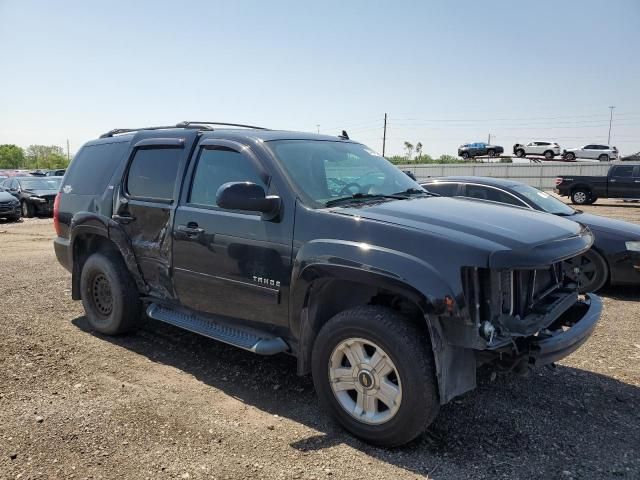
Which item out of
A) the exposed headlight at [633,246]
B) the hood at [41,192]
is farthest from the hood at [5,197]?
the exposed headlight at [633,246]

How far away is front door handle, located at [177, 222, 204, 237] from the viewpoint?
4055mm

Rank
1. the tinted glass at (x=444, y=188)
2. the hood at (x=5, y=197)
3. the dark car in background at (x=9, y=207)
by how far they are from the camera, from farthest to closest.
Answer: the hood at (x=5, y=197), the dark car in background at (x=9, y=207), the tinted glass at (x=444, y=188)

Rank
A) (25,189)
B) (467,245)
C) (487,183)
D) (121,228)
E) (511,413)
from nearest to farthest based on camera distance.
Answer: (467,245) → (511,413) → (121,228) → (487,183) → (25,189)

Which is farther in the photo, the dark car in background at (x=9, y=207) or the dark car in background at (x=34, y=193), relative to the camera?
the dark car in background at (x=34, y=193)

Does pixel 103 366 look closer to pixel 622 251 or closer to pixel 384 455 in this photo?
pixel 384 455

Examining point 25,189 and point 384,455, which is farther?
point 25,189

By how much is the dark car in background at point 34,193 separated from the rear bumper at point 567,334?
63.4ft

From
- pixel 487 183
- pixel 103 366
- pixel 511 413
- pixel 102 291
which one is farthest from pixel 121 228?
pixel 487 183

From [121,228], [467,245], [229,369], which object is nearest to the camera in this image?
[467,245]

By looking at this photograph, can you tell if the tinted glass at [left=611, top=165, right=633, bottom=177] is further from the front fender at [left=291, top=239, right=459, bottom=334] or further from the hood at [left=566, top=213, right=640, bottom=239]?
the front fender at [left=291, top=239, right=459, bottom=334]

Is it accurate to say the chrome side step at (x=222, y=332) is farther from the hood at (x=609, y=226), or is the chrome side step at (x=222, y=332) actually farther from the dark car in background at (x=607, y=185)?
the dark car in background at (x=607, y=185)

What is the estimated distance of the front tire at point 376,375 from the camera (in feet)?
9.54

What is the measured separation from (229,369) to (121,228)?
66.2 inches

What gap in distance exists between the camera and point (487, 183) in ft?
25.3
